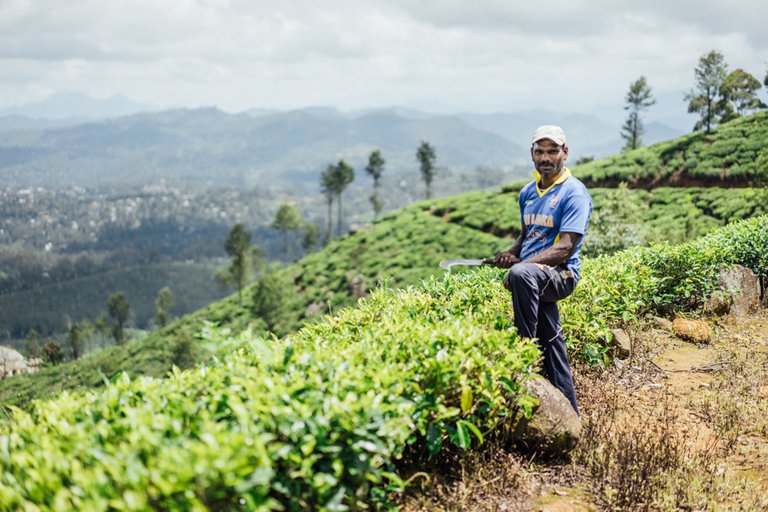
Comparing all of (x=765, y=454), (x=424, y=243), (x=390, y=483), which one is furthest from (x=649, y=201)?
(x=390, y=483)

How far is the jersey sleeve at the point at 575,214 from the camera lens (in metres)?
5.23

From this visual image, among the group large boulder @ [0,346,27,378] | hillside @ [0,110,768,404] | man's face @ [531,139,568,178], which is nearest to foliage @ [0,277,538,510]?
man's face @ [531,139,568,178]

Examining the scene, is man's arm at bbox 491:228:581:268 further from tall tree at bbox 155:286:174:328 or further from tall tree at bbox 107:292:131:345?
tall tree at bbox 155:286:174:328

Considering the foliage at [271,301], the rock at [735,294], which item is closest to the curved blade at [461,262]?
the rock at [735,294]

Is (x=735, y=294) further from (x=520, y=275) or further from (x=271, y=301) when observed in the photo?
(x=271, y=301)

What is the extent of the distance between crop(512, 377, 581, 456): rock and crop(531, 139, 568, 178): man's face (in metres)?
2.25

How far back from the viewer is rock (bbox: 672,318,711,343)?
8.30 meters

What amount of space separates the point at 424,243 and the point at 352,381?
47.9m

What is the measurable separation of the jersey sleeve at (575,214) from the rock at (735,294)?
5613 mm

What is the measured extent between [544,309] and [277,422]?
3332mm

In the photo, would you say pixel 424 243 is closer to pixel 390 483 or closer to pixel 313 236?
pixel 390 483

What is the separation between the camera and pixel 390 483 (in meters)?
3.95

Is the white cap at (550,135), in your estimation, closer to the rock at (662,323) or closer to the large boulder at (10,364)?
the rock at (662,323)

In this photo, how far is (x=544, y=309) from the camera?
5535 millimetres
